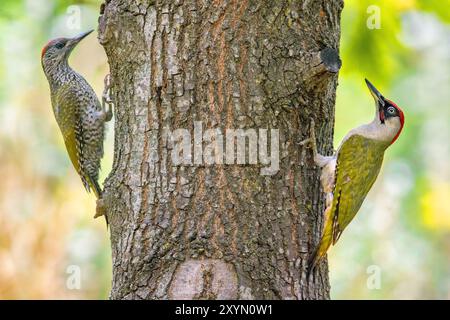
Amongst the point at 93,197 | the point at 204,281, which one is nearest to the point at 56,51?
the point at 93,197

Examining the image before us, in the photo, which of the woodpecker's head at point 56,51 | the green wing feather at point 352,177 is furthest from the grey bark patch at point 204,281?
the woodpecker's head at point 56,51

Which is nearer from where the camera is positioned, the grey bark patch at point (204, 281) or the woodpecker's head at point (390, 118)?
the grey bark patch at point (204, 281)

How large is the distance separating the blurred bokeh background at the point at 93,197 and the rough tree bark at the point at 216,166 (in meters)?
3.18

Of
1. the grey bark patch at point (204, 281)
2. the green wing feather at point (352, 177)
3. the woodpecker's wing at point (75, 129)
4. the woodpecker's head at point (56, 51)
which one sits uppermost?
the woodpecker's head at point (56, 51)

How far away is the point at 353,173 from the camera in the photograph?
16.6 ft

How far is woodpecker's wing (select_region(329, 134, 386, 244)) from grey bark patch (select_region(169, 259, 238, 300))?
1152 millimetres

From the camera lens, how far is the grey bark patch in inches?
136

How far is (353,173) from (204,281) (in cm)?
194

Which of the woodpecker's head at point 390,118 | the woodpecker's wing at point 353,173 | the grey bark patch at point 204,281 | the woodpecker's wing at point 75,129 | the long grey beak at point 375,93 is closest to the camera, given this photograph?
the grey bark patch at point 204,281

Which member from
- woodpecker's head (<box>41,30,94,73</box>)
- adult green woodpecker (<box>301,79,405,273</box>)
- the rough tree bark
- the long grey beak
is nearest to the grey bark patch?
the rough tree bark

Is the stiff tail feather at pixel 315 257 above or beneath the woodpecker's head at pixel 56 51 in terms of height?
beneath

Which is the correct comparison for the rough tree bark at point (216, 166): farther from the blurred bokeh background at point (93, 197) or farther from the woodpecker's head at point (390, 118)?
the blurred bokeh background at point (93, 197)

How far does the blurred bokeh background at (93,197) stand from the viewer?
8.66m
